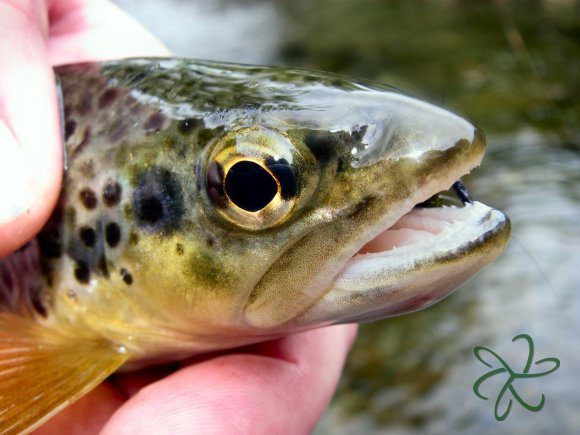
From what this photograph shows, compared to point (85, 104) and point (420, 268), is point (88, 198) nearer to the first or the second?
point (85, 104)

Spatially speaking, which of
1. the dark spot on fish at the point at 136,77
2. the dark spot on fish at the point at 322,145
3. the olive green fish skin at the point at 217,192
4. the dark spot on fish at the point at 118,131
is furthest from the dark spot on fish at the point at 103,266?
the dark spot on fish at the point at 322,145

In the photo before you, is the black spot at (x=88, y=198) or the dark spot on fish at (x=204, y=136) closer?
the dark spot on fish at (x=204, y=136)

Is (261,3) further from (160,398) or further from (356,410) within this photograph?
(160,398)

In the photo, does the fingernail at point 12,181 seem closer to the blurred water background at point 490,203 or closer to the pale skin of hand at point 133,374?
the pale skin of hand at point 133,374

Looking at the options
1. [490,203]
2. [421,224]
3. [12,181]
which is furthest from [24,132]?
[490,203]

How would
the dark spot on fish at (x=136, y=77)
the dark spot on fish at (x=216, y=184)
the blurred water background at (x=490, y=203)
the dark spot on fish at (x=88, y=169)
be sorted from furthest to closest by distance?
the blurred water background at (x=490, y=203)
the dark spot on fish at (x=136, y=77)
the dark spot on fish at (x=88, y=169)
the dark spot on fish at (x=216, y=184)

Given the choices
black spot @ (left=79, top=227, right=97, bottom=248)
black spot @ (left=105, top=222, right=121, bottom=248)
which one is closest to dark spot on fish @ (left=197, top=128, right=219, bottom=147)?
black spot @ (left=105, top=222, right=121, bottom=248)

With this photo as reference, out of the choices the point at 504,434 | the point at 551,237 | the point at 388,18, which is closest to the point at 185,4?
the point at 388,18
